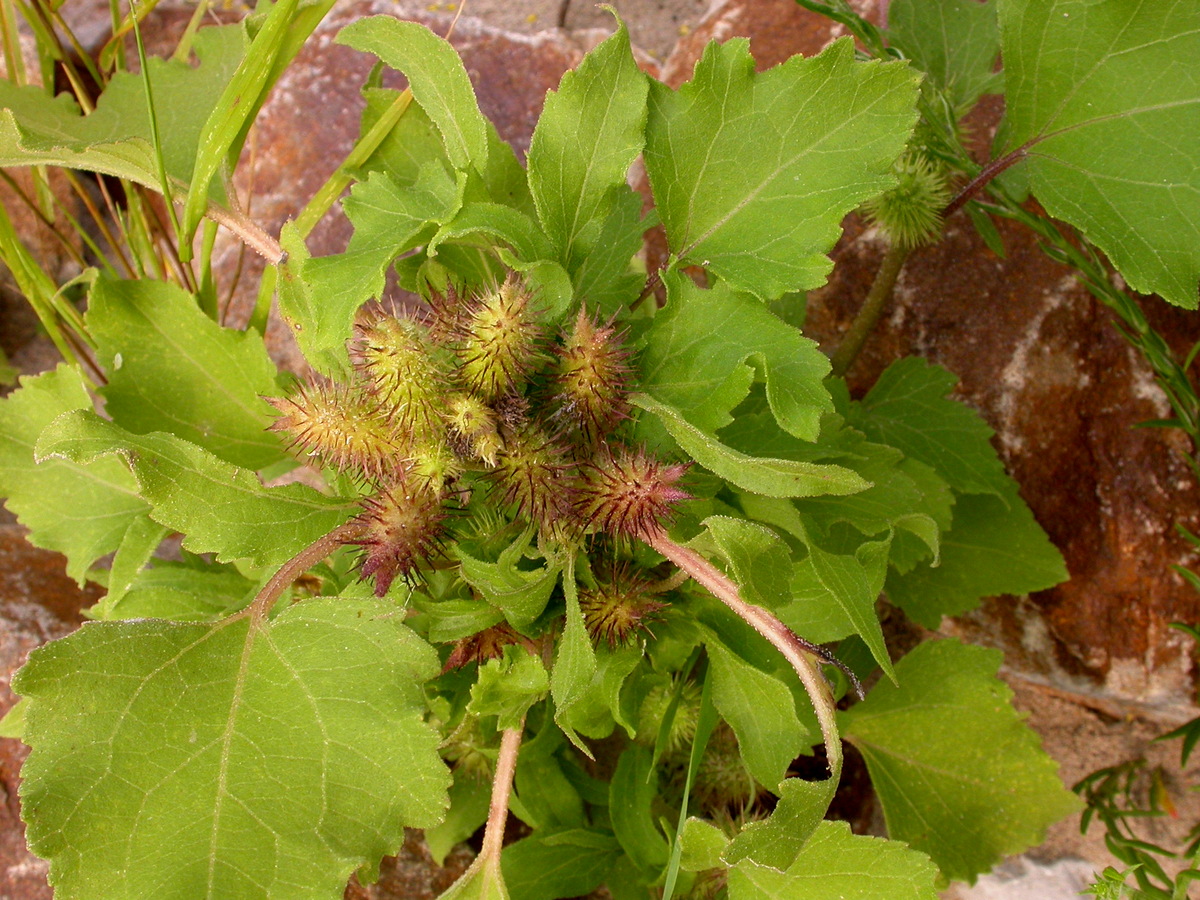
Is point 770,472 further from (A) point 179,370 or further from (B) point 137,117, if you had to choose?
(B) point 137,117

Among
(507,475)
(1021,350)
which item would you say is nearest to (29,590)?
(507,475)

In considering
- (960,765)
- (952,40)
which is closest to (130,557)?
(960,765)

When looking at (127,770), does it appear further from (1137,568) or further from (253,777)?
(1137,568)

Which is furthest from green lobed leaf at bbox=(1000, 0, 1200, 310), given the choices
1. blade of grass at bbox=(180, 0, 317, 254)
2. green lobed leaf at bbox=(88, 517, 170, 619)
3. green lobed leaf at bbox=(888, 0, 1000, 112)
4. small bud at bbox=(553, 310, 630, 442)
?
green lobed leaf at bbox=(88, 517, 170, 619)

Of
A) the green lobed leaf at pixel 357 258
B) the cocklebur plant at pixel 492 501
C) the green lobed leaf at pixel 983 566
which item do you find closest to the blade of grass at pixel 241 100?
the cocklebur plant at pixel 492 501

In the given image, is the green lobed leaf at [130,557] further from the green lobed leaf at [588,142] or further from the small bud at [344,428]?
the green lobed leaf at [588,142]

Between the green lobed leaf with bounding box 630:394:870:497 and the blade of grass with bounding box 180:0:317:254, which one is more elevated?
the blade of grass with bounding box 180:0:317:254

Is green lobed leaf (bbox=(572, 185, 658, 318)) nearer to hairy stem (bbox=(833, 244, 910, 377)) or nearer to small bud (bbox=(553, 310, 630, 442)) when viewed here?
small bud (bbox=(553, 310, 630, 442))
